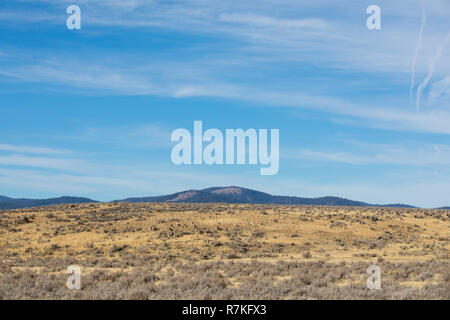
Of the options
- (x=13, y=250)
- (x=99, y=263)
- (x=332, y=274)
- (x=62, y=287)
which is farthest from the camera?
(x=13, y=250)

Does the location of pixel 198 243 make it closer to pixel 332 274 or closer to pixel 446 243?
pixel 332 274

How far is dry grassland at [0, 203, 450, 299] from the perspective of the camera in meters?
15.8

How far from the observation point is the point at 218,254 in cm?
3225

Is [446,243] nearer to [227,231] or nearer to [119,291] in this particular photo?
[227,231]

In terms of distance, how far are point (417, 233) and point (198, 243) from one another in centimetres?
2491

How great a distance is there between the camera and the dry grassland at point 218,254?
51.9 feet

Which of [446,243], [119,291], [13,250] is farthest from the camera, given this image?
[446,243]

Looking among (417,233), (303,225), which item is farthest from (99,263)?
(417,233)

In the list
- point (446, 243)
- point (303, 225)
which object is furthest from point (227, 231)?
point (446, 243)
